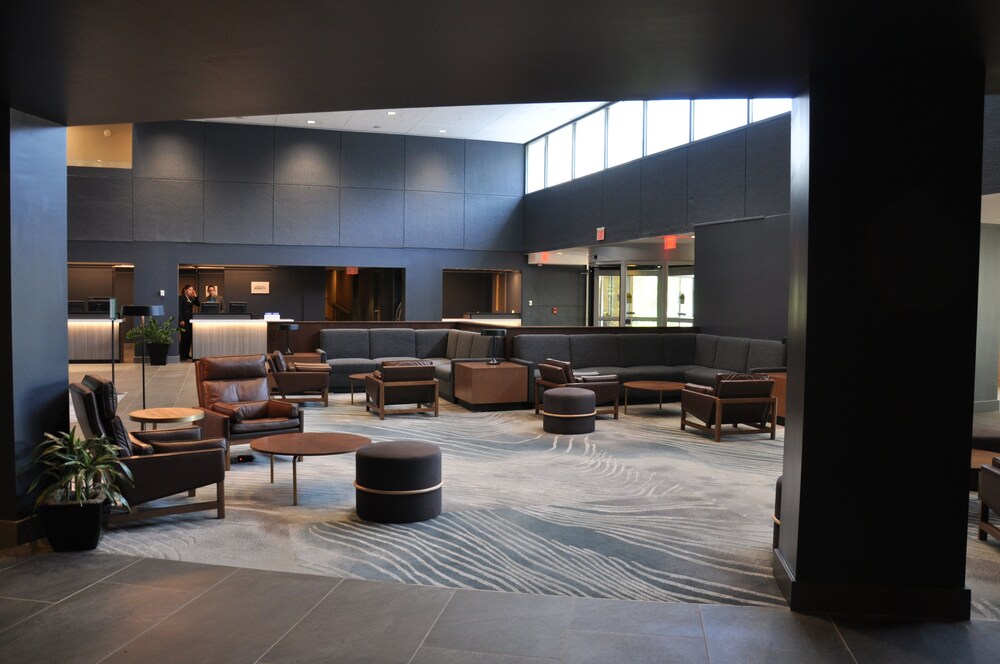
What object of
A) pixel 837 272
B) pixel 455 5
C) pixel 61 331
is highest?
pixel 455 5

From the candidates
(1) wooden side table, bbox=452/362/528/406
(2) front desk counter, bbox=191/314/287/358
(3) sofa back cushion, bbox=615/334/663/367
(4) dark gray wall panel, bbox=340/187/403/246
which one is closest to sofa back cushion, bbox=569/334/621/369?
(3) sofa back cushion, bbox=615/334/663/367

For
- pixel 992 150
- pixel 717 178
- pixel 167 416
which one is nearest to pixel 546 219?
pixel 717 178

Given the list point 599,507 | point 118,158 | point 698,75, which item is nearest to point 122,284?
point 118,158

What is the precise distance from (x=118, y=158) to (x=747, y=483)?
51.2 feet

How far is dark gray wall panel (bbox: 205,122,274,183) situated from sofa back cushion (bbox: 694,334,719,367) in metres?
11.1

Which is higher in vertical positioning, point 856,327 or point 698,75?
point 698,75

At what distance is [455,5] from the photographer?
A: 2.93 meters

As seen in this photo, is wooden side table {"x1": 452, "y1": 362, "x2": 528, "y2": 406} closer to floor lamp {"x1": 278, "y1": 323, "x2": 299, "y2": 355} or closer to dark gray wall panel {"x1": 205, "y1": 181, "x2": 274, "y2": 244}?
floor lamp {"x1": 278, "y1": 323, "x2": 299, "y2": 355}

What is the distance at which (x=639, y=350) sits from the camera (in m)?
11.8

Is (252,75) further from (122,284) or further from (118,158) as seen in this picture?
(122,284)

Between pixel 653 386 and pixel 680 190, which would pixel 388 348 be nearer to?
pixel 653 386

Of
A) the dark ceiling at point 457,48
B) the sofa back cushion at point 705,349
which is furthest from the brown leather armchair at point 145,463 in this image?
the sofa back cushion at point 705,349

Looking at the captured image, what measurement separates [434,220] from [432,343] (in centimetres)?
665

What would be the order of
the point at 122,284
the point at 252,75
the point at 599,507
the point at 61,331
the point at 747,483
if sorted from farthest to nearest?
the point at 122,284
the point at 747,483
the point at 599,507
the point at 61,331
the point at 252,75
